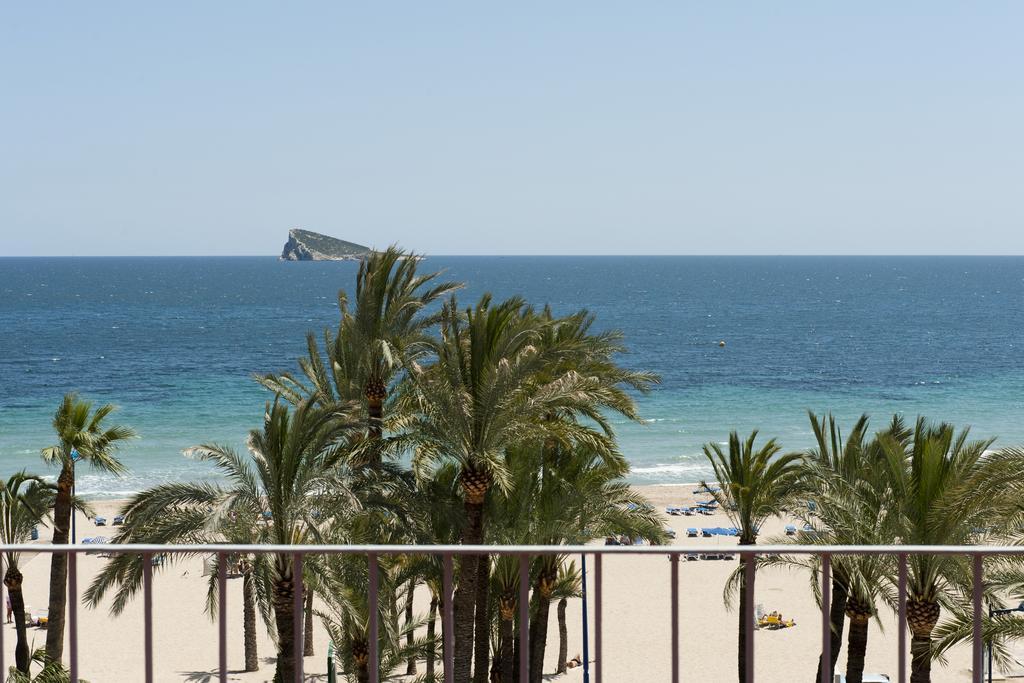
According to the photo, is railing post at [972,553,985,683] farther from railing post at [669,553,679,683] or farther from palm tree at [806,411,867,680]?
palm tree at [806,411,867,680]

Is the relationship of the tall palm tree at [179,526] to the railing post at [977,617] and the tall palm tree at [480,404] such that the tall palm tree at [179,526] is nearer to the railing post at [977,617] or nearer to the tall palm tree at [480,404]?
the tall palm tree at [480,404]

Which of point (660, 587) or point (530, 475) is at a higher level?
point (530, 475)

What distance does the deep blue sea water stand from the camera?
6100cm

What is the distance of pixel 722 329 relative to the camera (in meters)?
120

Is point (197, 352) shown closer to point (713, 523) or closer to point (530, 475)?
point (713, 523)

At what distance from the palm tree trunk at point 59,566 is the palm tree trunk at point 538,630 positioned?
9.16m

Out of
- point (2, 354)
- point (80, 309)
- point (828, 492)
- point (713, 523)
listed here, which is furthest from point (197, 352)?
Answer: point (828, 492)

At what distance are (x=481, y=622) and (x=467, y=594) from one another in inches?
56.5

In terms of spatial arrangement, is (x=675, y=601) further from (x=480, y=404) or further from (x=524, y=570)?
(x=480, y=404)

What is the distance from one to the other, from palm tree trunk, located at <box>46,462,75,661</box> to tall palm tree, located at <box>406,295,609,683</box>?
7.65 meters

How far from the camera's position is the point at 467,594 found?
1694 centimetres

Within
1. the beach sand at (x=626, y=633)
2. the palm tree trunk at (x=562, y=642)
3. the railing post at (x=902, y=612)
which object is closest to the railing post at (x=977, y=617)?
the railing post at (x=902, y=612)

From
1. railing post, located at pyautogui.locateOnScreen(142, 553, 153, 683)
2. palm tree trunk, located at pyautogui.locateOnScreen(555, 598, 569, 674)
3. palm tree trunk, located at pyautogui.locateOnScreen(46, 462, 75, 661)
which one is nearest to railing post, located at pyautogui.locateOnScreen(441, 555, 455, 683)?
railing post, located at pyautogui.locateOnScreen(142, 553, 153, 683)

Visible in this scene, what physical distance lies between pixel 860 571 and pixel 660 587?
19.4 metres
